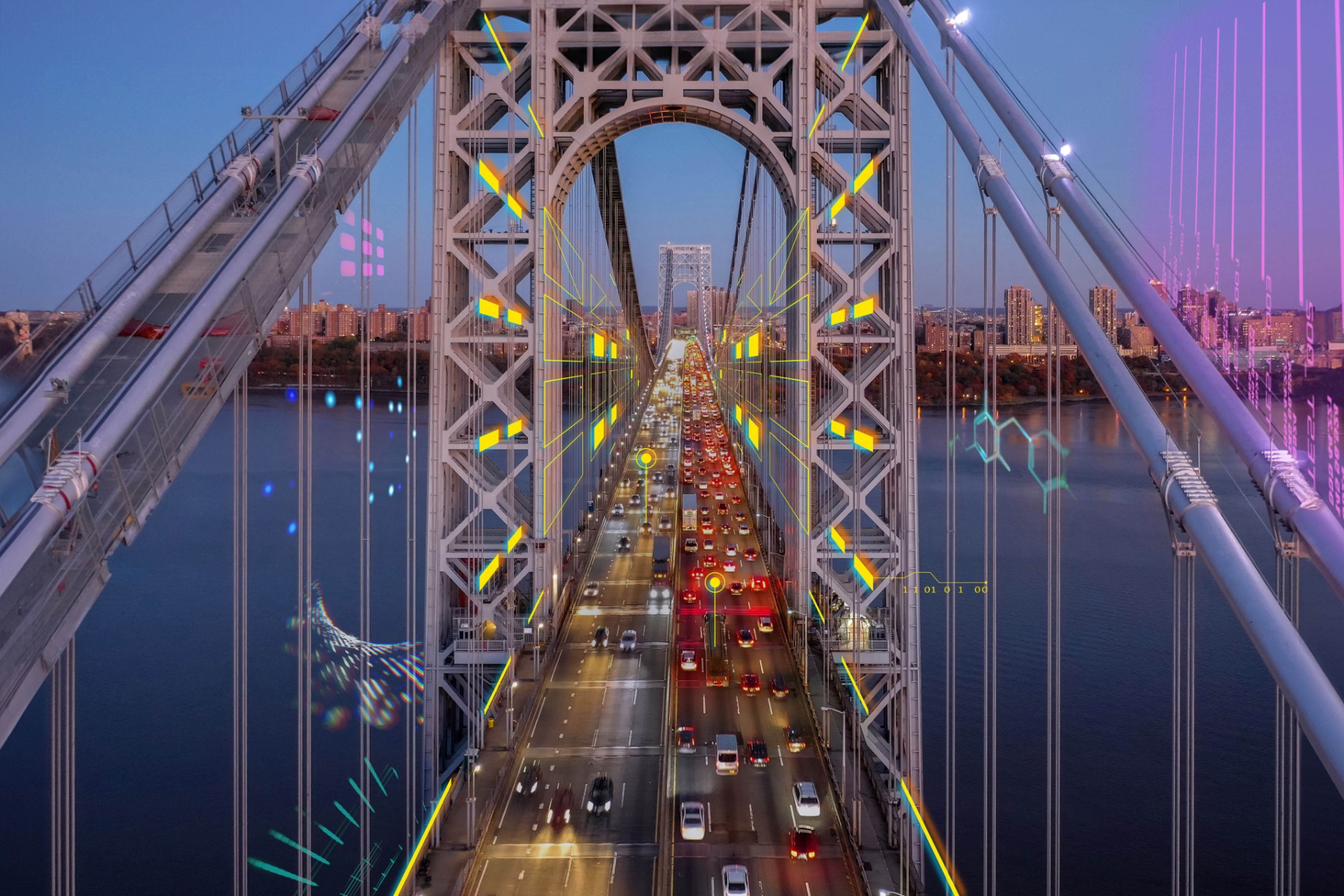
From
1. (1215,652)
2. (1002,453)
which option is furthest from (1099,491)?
(1215,652)

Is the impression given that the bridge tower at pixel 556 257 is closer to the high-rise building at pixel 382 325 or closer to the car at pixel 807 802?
the car at pixel 807 802

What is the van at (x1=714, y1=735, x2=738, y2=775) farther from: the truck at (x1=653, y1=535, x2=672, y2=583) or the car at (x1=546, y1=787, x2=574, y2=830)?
the truck at (x1=653, y1=535, x2=672, y2=583)

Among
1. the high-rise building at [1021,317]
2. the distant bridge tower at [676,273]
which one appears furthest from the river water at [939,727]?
the distant bridge tower at [676,273]

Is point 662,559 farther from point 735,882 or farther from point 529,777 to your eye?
point 735,882

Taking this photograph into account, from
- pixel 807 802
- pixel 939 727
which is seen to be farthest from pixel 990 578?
pixel 939 727

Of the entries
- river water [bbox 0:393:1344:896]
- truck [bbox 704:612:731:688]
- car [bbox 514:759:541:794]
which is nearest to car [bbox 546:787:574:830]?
car [bbox 514:759:541:794]

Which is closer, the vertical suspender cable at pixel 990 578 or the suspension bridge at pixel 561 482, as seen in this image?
the suspension bridge at pixel 561 482
